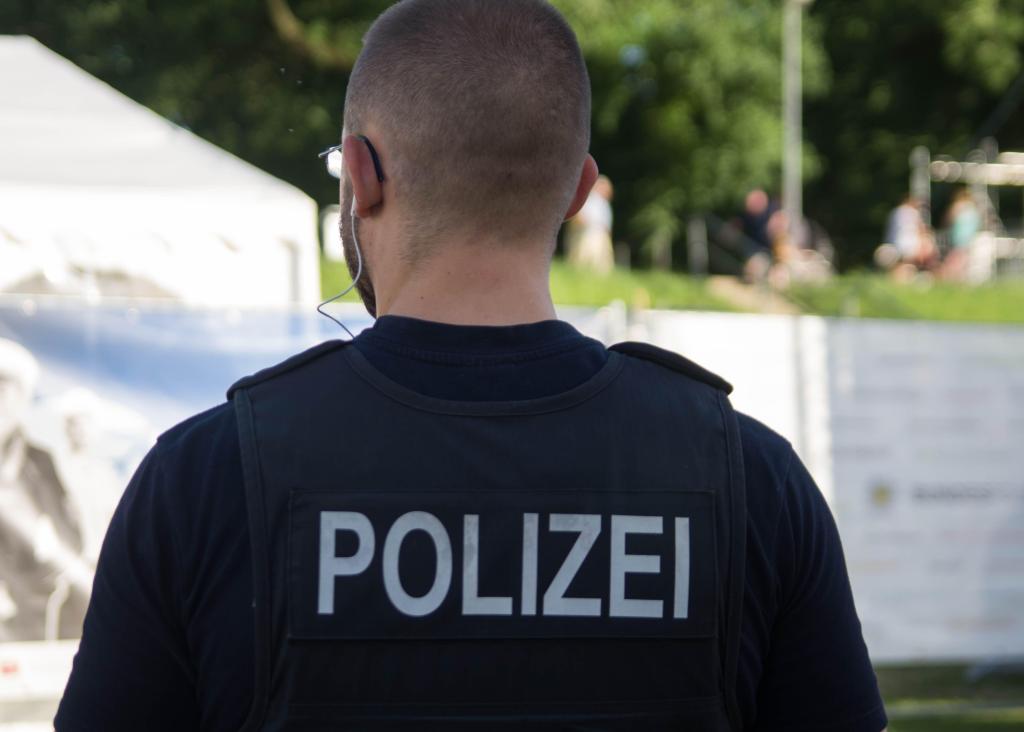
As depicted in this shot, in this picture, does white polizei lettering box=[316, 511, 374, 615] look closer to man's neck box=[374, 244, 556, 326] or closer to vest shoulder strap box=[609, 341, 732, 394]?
man's neck box=[374, 244, 556, 326]

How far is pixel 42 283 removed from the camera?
676 centimetres

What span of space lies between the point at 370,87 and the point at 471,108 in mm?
124

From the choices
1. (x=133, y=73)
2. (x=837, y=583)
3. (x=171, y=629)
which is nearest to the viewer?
(x=171, y=629)

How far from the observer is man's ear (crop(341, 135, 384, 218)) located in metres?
1.55

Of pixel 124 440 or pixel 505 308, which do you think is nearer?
pixel 505 308

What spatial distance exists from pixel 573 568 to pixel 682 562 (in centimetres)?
12

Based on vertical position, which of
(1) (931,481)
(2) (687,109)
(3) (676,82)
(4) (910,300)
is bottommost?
(1) (931,481)

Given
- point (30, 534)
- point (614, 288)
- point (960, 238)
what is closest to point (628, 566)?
point (30, 534)

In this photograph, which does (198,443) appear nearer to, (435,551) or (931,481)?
(435,551)

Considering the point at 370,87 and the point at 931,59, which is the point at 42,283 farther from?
the point at 931,59

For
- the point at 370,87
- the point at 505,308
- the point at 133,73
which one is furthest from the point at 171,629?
the point at 133,73

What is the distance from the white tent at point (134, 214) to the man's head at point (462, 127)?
5518mm

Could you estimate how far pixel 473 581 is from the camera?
57.9 inches

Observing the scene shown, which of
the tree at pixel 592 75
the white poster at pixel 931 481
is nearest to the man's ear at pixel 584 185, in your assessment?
the white poster at pixel 931 481
